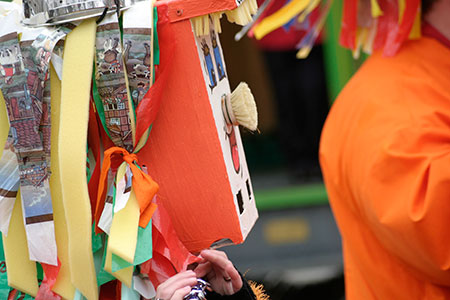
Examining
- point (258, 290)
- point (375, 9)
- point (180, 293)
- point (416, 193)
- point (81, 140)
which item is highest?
point (375, 9)

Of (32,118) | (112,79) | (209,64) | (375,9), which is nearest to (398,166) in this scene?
(375,9)

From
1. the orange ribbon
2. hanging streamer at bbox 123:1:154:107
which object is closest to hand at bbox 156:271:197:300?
the orange ribbon

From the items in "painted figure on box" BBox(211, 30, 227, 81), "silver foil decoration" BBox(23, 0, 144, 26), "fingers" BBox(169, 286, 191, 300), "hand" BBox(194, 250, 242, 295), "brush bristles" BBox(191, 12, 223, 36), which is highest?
"silver foil decoration" BBox(23, 0, 144, 26)

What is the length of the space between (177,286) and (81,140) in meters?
0.32

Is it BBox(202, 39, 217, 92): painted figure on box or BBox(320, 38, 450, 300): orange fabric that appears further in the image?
BBox(202, 39, 217, 92): painted figure on box

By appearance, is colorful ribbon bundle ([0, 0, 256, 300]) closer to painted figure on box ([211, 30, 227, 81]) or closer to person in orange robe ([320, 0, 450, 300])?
painted figure on box ([211, 30, 227, 81])

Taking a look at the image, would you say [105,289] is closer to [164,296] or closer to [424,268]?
[164,296]

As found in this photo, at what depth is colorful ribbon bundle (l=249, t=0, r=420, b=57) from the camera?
1.34 meters

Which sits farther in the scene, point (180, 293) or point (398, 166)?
point (180, 293)

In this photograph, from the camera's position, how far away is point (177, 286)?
1382 millimetres

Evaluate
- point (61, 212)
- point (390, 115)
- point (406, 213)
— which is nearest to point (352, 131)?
point (390, 115)

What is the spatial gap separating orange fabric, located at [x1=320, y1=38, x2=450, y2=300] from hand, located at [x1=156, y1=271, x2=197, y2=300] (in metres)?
0.31

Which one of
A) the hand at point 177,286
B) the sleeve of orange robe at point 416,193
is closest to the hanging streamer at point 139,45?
the hand at point 177,286

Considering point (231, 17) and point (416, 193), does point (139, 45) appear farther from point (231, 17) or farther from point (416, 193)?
point (416, 193)
